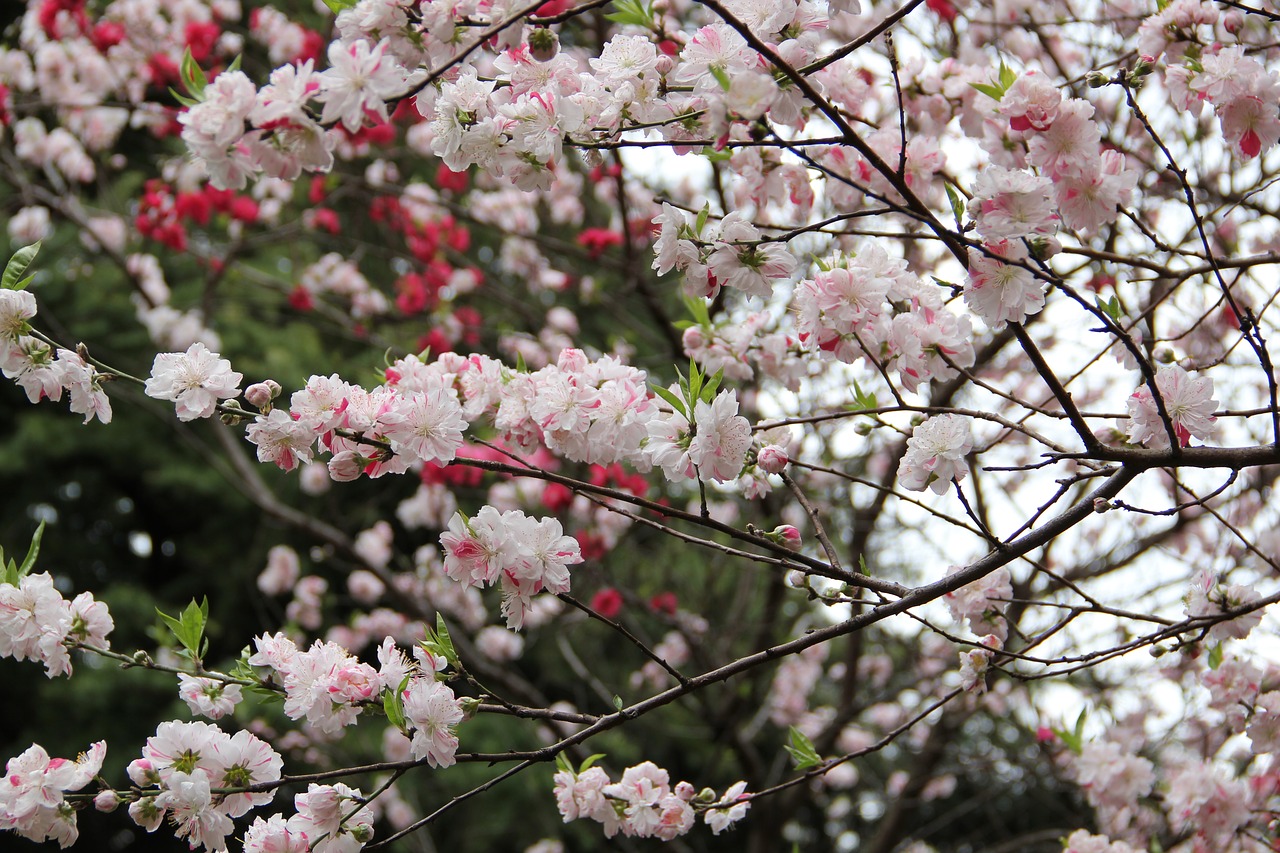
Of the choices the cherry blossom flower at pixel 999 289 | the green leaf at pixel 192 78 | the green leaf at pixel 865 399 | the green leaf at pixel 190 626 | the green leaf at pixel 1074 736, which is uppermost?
the cherry blossom flower at pixel 999 289

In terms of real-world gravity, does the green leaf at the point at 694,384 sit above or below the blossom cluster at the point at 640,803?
above

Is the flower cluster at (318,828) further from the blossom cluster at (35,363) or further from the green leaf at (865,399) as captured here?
the green leaf at (865,399)

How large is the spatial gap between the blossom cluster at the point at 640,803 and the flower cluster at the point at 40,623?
2.70 feet

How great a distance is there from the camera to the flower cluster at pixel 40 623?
152 centimetres

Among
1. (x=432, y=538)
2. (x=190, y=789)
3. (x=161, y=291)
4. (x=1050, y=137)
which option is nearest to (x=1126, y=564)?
(x=1050, y=137)

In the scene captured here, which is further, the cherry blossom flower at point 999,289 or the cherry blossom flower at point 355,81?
the cherry blossom flower at point 999,289

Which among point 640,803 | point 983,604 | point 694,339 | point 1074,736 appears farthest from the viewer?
point 1074,736

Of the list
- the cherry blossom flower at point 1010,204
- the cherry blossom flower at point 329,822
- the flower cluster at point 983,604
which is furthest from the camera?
the flower cluster at point 983,604

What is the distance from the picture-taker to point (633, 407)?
1.62 metres

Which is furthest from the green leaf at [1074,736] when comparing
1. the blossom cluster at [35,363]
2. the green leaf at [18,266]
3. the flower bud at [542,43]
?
the green leaf at [18,266]

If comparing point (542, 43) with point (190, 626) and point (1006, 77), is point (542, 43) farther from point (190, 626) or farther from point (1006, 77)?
point (190, 626)

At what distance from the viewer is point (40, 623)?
1.53 m

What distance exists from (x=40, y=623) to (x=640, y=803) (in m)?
1.03

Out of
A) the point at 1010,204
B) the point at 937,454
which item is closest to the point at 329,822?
the point at 937,454
